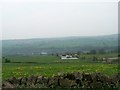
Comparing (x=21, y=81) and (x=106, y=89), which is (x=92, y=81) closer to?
(x=106, y=89)

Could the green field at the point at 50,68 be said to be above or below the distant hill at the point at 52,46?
below

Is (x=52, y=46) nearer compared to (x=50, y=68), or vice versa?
(x=50, y=68)

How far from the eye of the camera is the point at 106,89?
698 inches

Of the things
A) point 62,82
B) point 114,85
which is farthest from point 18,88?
point 114,85

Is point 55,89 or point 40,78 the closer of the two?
point 55,89

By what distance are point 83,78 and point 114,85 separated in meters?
1.63

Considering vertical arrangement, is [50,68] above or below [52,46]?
below

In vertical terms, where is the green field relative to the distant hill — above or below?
below

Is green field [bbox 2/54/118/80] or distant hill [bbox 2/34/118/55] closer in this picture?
green field [bbox 2/54/118/80]

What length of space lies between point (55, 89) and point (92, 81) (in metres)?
2.32

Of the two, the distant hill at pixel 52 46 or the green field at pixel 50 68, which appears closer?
the green field at pixel 50 68

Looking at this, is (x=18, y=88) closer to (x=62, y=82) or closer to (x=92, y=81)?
(x=62, y=82)

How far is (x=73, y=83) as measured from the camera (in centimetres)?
1850

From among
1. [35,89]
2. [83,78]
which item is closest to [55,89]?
[35,89]
